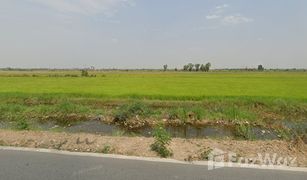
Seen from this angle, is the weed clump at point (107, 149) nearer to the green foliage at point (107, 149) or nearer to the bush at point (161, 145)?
the green foliage at point (107, 149)

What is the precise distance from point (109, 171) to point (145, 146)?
4.57 ft

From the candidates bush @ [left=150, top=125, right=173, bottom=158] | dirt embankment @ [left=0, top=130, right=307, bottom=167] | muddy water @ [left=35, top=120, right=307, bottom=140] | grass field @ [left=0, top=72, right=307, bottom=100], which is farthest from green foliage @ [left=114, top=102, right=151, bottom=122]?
bush @ [left=150, top=125, right=173, bottom=158]

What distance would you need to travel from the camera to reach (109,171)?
195 inches

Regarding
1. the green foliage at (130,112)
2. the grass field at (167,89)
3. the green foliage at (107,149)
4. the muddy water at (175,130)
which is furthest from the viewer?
the grass field at (167,89)

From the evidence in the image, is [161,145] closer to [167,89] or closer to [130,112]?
[130,112]

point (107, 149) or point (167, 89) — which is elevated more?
point (107, 149)

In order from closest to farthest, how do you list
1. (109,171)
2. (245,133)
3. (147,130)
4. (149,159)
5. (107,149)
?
(109,171) → (149,159) → (107,149) → (245,133) → (147,130)

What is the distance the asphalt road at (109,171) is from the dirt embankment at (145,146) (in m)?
0.49

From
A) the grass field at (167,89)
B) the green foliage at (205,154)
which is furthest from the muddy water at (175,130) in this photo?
the grass field at (167,89)

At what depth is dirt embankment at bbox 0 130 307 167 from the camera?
572cm

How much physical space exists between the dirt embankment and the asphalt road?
1.61 feet

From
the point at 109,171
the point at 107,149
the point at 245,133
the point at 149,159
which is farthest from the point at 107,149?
the point at 245,133

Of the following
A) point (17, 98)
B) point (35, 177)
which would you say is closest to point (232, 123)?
point (35, 177)

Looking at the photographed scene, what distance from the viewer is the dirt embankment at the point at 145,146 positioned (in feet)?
18.8
